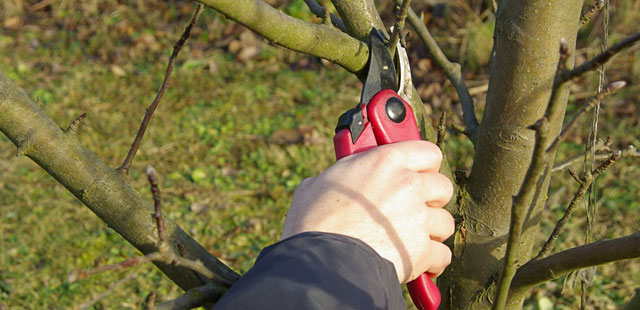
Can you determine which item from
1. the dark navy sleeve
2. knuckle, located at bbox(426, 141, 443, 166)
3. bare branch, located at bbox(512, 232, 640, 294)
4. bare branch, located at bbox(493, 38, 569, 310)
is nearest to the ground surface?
bare branch, located at bbox(512, 232, 640, 294)

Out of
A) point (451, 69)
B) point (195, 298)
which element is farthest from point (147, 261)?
point (451, 69)

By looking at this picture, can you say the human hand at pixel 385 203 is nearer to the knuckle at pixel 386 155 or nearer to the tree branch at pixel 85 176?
the knuckle at pixel 386 155

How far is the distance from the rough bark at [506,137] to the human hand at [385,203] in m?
0.23

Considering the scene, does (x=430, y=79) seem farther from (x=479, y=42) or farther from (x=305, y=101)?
(x=305, y=101)

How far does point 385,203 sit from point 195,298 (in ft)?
1.37

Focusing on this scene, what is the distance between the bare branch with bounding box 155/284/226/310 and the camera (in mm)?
1048

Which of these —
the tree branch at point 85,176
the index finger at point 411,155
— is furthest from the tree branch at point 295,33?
the tree branch at point 85,176

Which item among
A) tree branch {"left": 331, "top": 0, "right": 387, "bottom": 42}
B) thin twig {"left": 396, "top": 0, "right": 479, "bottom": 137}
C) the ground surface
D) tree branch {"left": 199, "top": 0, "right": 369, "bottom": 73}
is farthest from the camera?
the ground surface

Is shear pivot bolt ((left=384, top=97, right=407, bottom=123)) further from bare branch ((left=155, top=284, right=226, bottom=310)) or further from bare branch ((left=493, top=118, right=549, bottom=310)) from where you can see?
bare branch ((left=155, top=284, right=226, bottom=310))

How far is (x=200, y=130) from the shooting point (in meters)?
3.94

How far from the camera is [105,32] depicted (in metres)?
5.32

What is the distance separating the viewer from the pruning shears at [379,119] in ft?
4.35

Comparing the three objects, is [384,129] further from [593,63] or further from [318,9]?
[593,63]

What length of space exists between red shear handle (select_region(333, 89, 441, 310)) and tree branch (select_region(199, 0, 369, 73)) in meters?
0.10
